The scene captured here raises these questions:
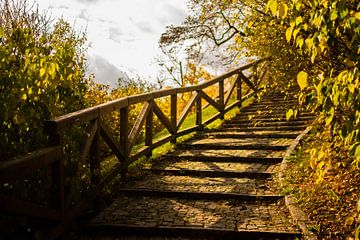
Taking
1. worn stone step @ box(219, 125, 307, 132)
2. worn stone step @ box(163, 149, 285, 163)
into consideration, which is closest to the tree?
worn stone step @ box(163, 149, 285, 163)

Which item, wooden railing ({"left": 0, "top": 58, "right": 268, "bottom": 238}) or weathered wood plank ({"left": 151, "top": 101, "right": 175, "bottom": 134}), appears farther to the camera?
weathered wood plank ({"left": 151, "top": 101, "right": 175, "bottom": 134})

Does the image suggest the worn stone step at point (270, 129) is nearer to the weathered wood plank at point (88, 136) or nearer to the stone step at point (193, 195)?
the stone step at point (193, 195)

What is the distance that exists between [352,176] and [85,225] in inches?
126

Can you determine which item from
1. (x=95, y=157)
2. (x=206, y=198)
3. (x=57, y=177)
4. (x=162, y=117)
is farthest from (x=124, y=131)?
(x=57, y=177)

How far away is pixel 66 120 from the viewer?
4.05 metres

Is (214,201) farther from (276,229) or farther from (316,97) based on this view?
(316,97)

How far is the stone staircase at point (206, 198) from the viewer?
14.6 feet

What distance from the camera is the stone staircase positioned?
4445 millimetres

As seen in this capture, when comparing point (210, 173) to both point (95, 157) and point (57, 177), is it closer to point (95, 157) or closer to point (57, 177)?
point (95, 157)

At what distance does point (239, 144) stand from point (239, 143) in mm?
154

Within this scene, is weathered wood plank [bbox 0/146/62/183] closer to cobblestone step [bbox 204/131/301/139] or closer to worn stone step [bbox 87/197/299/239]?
worn stone step [bbox 87/197/299/239]

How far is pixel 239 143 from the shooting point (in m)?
8.15

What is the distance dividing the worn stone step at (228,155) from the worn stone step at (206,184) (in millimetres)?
853

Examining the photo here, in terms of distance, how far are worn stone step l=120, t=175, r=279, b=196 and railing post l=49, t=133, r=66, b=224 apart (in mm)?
1872
